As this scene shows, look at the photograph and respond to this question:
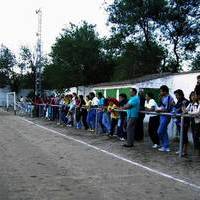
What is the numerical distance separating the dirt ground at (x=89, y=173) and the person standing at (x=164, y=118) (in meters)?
0.35

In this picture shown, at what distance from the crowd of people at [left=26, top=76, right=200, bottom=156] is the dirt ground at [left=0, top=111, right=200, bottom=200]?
606 mm

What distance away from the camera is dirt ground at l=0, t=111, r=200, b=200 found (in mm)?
8086

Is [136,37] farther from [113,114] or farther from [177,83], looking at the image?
[113,114]

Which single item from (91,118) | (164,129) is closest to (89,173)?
(164,129)

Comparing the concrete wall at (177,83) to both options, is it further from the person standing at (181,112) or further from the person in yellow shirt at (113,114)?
the person standing at (181,112)

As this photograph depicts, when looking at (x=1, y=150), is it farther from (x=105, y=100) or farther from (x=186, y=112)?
(x=105, y=100)

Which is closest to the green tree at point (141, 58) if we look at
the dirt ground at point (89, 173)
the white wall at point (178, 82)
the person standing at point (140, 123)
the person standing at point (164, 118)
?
the white wall at point (178, 82)

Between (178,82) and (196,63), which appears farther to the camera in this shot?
(196,63)

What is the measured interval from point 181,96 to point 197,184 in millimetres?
5852

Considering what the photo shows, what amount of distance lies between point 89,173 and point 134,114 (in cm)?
587

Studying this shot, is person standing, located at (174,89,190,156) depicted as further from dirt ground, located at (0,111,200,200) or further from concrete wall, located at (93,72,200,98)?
concrete wall, located at (93,72,200,98)

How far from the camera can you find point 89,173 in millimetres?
10109

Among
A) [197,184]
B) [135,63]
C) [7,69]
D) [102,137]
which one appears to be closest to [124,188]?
[197,184]

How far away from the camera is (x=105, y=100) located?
2031 cm
